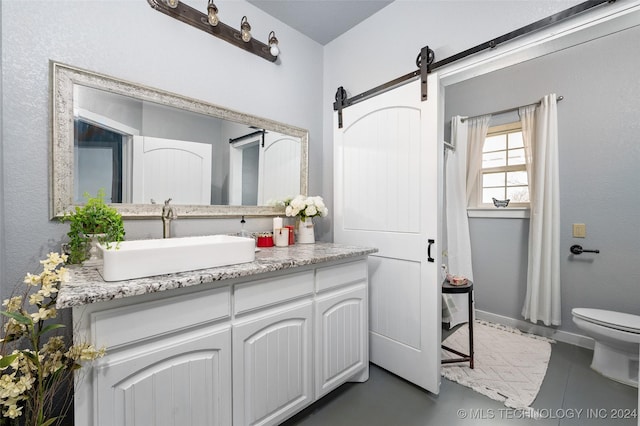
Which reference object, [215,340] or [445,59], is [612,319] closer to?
[445,59]

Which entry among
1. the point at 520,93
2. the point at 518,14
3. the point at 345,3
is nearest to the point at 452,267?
the point at 520,93

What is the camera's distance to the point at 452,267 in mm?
2682

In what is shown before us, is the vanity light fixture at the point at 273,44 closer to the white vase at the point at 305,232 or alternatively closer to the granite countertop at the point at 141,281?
the white vase at the point at 305,232

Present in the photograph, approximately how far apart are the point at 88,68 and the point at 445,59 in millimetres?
1928

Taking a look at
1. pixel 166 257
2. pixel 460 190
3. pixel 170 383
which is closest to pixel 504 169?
pixel 460 190

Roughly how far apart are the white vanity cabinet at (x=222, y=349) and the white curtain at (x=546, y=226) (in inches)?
77.8

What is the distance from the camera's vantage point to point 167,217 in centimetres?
148

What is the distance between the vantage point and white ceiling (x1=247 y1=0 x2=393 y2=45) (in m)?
1.97

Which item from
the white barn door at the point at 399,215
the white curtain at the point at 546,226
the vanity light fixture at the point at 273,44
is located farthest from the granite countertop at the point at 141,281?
the white curtain at the point at 546,226

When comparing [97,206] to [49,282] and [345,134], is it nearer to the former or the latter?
[49,282]

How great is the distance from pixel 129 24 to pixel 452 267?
119 inches

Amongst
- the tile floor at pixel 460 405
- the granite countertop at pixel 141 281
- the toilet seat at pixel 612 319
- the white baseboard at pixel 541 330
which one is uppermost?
the granite countertop at pixel 141 281

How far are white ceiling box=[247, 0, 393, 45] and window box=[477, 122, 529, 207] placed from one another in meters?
1.91

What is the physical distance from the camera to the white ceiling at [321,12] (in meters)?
1.97
